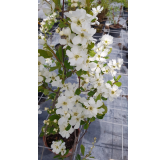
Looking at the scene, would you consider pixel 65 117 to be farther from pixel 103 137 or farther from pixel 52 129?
pixel 103 137

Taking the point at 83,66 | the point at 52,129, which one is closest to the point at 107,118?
the point at 52,129

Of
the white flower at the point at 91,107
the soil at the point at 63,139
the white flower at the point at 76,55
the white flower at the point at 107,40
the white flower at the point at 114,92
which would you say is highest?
the white flower at the point at 107,40

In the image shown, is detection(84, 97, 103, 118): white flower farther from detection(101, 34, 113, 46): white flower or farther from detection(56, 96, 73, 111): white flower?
detection(101, 34, 113, 46): white flower

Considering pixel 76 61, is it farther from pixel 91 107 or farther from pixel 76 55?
pixel 91 107

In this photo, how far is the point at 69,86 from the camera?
73 cm

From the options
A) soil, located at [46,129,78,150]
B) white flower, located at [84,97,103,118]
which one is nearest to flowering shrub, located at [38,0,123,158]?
white flower, located at [84,97,103,118]

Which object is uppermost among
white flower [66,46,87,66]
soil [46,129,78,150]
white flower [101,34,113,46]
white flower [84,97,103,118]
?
white flower [101,34,113,46]

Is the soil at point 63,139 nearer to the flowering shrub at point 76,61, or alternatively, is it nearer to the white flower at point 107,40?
the flowering shrub at point 76,61

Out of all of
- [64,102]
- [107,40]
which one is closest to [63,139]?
[64,102]

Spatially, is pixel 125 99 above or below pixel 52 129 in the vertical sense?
above

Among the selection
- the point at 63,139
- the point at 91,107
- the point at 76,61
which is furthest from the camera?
the point at 63,139

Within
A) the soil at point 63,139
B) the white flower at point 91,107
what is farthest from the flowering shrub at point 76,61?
the soil at point 63,139

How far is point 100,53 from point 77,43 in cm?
25

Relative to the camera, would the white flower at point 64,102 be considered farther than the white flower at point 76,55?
Yes
